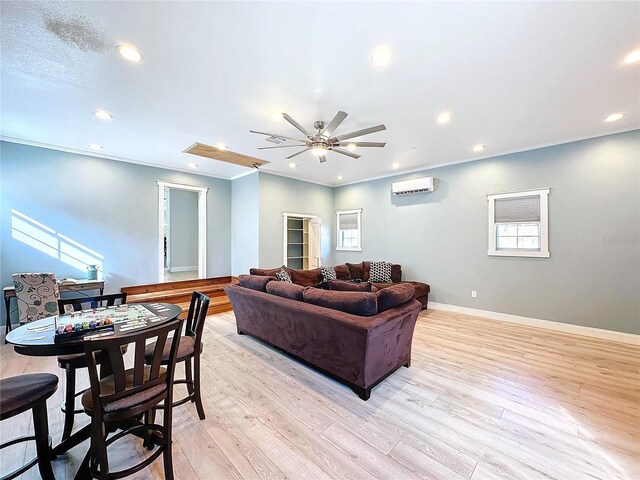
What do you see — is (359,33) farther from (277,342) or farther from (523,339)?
(523,339)

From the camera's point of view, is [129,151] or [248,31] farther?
[129,151]

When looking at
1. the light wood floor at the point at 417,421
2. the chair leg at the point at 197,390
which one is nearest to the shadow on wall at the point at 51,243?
the light wood floor at the point at 417,421

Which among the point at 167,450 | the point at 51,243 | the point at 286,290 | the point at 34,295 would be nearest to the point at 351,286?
the point at 286,290

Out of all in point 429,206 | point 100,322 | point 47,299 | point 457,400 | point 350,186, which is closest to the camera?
point 100,322

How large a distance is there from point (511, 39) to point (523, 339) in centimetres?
390

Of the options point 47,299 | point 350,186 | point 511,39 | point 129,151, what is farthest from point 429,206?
point 47,299

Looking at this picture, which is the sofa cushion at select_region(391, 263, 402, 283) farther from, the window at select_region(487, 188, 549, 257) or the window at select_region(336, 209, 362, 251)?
Result: the window at select_region(487, 188, 549, 257)

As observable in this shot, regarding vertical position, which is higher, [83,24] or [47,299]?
[83,24]

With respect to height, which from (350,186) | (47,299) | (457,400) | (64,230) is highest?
(350,186)

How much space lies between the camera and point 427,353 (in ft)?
11.2

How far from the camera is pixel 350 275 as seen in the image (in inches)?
251

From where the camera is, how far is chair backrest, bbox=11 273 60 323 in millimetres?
3568

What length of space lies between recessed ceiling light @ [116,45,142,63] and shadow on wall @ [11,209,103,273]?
387cm

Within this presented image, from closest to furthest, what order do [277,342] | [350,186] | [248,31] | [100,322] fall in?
[100,322], [248,31], [277,342], [350,186]
